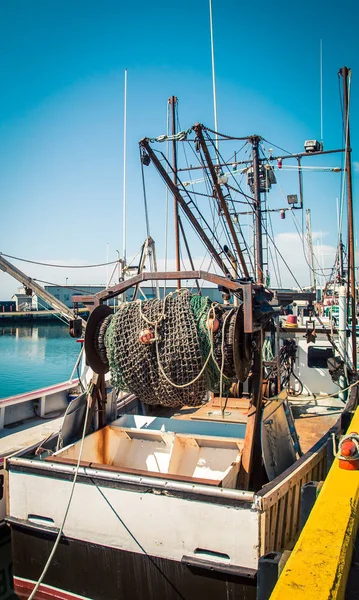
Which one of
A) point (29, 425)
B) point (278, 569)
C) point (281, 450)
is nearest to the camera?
point (278, 569)

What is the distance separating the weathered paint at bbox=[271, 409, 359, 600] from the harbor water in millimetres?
22894

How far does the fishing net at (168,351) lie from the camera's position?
4367 mm

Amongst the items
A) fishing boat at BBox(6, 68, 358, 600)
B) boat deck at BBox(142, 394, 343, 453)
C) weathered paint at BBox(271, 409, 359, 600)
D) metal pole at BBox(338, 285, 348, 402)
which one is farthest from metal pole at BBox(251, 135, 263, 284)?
weathered paint at BBox(271, 409, 359, 600)

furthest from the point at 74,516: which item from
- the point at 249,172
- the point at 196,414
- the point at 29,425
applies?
the point at 249,172

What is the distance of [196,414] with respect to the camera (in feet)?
26.5

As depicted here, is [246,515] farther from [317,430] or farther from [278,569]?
[317,430]

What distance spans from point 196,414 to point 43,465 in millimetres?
4092

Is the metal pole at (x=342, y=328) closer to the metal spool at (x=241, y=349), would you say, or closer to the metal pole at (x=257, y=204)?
the metal spool at (x=241, y=349)

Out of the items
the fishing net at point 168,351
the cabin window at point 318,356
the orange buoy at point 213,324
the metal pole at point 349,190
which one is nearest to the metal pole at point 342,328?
the metal pole at point 349,190

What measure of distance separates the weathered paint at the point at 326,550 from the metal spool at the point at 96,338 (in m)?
2.87

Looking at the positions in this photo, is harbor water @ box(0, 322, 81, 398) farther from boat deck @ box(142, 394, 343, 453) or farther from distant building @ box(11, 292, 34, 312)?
boat deck @ box(142, 394, 343, 453)

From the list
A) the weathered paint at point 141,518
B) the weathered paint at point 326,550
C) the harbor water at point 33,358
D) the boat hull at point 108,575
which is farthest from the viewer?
the harbor water at point 33,358

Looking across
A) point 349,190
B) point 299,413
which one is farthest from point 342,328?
point 349,190

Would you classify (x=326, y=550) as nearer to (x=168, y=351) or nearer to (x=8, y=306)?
(x=168, y=351)
